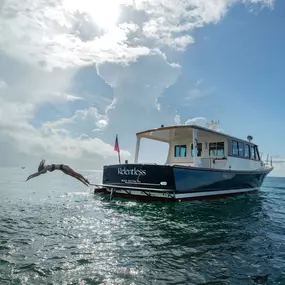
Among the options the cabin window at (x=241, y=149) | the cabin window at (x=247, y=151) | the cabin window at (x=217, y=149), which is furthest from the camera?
the cabin window at (x=247, y=151)

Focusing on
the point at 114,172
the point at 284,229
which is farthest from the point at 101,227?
the point at 114,172

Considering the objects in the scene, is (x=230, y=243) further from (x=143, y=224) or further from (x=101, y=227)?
(x=101, y=227)

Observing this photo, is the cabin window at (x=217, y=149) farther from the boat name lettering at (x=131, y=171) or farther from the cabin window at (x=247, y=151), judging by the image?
the boat name lettering at (x=131, y=171)

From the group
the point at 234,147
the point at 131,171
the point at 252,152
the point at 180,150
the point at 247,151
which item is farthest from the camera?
the point at 252,152

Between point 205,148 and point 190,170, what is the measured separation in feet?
16.8

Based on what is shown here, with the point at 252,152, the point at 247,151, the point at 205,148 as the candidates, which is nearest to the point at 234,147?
the point at 205,148

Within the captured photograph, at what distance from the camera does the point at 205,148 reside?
19.0 meters

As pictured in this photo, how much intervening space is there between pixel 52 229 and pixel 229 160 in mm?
12951

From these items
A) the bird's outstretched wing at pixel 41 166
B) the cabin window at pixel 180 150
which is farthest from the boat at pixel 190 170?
the bird's outstretched wing at pixel 41 166

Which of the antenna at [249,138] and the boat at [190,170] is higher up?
the antenna at [249,138]

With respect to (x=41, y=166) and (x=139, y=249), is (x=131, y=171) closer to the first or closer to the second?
(x=41, y=166)

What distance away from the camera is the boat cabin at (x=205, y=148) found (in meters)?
17.9

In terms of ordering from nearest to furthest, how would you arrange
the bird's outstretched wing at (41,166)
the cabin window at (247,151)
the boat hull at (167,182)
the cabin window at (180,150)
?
the bird's outstretched wing at (41,166) < the boat hull at (167,182) < the cabin window at (180,150) < the cabin window at (247,151)

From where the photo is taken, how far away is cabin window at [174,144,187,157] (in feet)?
65.1
